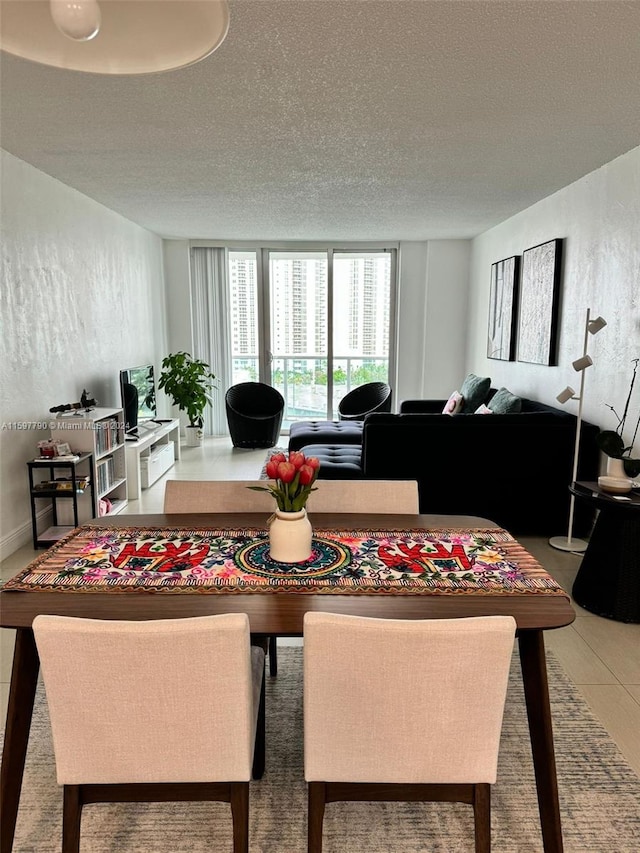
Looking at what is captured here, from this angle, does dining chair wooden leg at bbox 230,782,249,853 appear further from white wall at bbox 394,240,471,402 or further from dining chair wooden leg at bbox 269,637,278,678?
white wall at bbox 394,240,471,402

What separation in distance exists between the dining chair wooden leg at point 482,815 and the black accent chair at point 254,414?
5747 millimetres

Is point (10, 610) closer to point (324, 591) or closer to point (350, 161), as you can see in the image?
point (324, 591)

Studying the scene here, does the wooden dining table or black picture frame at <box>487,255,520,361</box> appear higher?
black picture frame at <box>487,255,520,361</box>

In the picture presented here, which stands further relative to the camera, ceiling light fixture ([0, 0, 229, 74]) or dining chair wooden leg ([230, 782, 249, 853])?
dining chair wooden leg ([230, 782, 249, 853])

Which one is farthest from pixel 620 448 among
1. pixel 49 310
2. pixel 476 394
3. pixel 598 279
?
pixel 49 310

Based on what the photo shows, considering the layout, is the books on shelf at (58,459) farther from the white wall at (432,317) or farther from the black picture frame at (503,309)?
the white wall at (432,317)

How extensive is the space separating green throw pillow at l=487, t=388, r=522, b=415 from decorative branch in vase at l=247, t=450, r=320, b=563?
9.77ft

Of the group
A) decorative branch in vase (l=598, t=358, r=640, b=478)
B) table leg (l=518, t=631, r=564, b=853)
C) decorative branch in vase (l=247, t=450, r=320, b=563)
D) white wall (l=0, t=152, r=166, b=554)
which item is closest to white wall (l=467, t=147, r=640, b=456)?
decorative branch in vase (l=598, t=358, r=640, b=478)

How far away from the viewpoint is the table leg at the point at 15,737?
1517mm

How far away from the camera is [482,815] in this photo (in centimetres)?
138

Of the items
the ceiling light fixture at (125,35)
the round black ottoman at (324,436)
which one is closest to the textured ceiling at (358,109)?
the ceiling light fixture at (125,35)

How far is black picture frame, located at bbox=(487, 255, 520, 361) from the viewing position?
556 cm

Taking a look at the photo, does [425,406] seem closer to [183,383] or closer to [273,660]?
[183,383]

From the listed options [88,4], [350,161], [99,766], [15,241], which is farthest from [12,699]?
[350,161]
